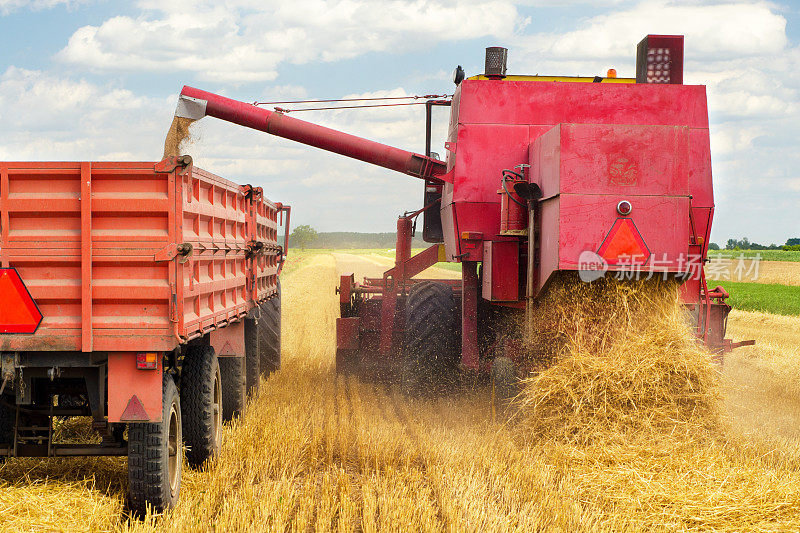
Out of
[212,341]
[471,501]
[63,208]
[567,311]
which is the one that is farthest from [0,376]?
[567,311]

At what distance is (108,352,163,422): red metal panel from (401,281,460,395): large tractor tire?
3.55 metres

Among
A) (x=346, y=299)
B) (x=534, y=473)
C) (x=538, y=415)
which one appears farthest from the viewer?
(x=346, y=299)

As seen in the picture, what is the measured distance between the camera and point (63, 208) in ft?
15.5

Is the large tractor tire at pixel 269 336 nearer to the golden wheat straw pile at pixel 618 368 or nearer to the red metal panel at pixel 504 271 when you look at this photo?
the red metal panel at pixel 504 271

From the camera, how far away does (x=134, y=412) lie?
4.71m

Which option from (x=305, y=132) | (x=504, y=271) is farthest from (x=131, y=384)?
(x=305, y=132)

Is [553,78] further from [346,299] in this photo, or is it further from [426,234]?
[346,299]

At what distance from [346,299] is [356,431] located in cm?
364

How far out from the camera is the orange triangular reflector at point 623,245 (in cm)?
582

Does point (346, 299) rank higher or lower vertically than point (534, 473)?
higher

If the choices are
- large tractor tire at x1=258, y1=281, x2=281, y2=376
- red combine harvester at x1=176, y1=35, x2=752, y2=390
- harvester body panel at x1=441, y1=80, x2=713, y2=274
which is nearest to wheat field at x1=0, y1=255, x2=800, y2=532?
red combine harvester at x1=176, y1=35, x2=752, y2=390

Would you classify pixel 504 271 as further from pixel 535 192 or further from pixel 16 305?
pixel 16 305

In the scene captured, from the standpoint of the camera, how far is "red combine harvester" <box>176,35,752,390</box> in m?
5.87

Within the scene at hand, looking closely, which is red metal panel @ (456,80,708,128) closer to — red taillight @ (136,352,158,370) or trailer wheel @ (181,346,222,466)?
trailer wheel @ (181,346,222,466)
